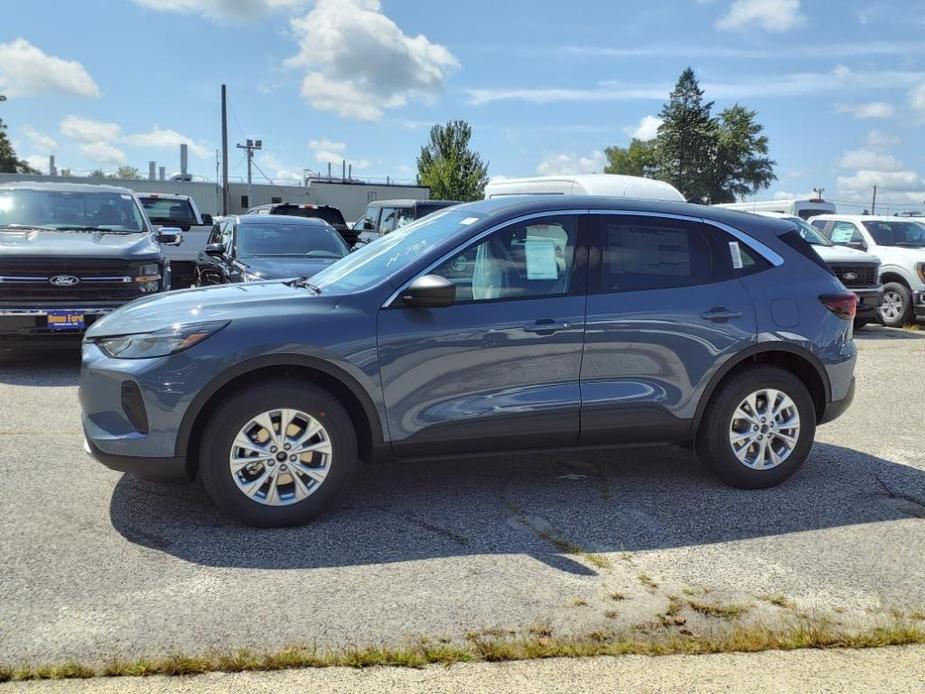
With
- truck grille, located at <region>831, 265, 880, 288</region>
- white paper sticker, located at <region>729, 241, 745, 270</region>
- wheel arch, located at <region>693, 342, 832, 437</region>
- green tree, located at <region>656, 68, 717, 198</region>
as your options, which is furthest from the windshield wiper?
green tree, located at <region>656, 68, 717, 198</region>

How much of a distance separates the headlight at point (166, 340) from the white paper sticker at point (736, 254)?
9.87 ft

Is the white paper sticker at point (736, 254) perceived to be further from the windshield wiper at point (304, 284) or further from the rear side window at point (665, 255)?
the windshield wiper at point (304, 284)

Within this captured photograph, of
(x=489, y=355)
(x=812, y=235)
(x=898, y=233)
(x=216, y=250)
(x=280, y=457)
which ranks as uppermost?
(x=898, y=233)

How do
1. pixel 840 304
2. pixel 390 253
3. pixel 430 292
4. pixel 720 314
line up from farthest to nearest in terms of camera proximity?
pixel 840 304 → pixel 390 253 → pixel 720 314 → pixel 430 292

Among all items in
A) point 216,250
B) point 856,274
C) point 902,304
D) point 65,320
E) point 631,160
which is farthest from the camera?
point 631,160

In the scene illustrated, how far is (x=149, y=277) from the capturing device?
8984 millimetres

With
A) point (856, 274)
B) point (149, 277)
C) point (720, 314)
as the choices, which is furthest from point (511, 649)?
point (856, 274)

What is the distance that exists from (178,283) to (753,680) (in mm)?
14482

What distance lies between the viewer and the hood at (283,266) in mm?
9594

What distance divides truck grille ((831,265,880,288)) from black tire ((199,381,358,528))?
11336 mm

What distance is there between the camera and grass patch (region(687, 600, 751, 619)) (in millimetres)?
3500

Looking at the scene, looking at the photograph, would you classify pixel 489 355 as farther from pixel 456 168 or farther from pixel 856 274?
pixel 456 168

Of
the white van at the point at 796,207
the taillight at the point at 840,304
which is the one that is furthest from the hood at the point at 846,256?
the taillight at the point at 840,304

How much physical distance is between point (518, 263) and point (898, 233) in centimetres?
1277
